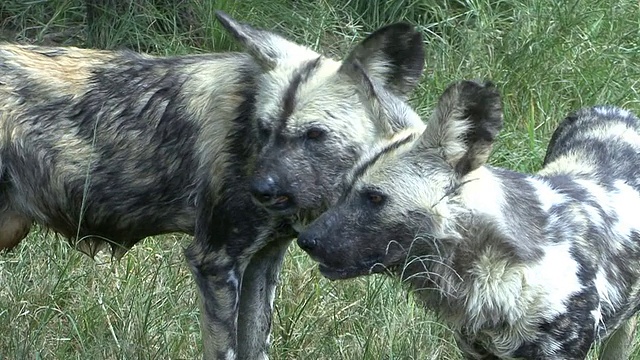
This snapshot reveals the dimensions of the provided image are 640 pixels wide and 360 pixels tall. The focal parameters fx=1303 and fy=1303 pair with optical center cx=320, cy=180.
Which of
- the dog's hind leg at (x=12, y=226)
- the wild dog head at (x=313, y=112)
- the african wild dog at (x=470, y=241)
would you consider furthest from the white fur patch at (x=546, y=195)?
the dog's hind leg at (x=12, y=226)

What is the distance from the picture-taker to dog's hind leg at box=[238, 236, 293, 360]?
455 cm

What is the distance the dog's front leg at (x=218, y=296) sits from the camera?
4258 millimetres

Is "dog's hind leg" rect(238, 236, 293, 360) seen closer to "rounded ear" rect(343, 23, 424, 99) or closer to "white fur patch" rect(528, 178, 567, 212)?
"rounded ear" rect(343, 23, 424, 99)

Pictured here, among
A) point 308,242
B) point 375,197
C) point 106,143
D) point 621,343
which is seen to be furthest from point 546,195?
point 106,143

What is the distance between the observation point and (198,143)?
437 cm

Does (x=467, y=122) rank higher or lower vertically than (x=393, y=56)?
higher

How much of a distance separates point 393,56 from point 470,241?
2.88ft

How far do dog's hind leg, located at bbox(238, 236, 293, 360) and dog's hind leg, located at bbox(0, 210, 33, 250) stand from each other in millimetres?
779

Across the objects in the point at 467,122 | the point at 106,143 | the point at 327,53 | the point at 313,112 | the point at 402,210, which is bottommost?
the point at 327,53

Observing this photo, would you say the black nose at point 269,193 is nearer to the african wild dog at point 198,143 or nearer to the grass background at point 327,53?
the african wild dog at point 198,143

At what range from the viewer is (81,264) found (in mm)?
5105

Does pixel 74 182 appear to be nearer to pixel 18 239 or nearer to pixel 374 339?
pixel 18 239

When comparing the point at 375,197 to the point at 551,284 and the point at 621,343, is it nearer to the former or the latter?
the point at 551,284

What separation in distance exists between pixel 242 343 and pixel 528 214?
1.28 m
